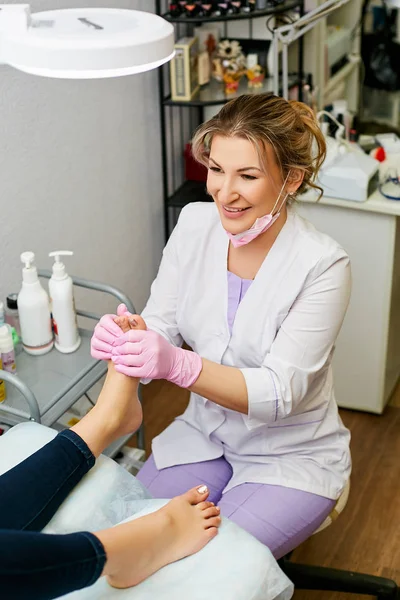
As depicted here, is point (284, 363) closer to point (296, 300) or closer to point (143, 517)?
point (296, 300)

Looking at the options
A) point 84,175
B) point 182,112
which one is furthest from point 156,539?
point 182,112

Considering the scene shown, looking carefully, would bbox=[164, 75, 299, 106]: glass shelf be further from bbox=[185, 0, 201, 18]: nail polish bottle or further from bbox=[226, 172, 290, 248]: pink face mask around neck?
bbox=[226, 172, 290, 248]: pink face mask around neck

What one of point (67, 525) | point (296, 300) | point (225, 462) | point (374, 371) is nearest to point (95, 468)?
point (67, 525)

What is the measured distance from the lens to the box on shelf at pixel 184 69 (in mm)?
2562

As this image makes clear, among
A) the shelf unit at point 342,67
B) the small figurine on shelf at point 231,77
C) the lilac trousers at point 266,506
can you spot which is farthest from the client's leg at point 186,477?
the shelf unit at point 342,67

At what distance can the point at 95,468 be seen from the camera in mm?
1556

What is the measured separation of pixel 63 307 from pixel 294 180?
596 mm

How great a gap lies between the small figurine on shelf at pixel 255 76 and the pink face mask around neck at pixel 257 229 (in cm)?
116

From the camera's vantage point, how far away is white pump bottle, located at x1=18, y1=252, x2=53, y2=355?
72.2 inches

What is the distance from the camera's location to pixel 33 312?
6.06 feet

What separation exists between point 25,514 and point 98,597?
192 mm

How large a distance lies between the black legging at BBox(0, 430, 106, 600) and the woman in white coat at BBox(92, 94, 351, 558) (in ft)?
0.72

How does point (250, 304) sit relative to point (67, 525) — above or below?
above

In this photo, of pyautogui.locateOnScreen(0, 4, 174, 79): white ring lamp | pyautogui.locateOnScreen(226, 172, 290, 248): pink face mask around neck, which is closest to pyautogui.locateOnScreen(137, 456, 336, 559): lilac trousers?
pyautogui.locateOnScreen(226, 172, 290, 248): pink face mask around neck
